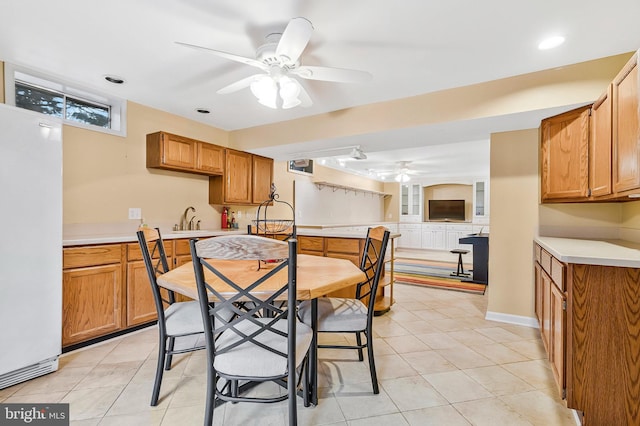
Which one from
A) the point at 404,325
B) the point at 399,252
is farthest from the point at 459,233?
the point at 404,325

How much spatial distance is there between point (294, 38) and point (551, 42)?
5.98 feet

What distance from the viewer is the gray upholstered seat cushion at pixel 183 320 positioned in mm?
1831

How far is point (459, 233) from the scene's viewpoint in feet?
28.0

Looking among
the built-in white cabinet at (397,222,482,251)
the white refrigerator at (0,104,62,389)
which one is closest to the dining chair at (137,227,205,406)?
the white refrigerator at (0,104,62,389)

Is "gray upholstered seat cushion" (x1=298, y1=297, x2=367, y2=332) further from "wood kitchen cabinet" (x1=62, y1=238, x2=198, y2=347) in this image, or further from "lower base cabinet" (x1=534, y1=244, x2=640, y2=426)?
"wood kitchen cabinet" (x1=62, y1=238, x2=198, y2=347)

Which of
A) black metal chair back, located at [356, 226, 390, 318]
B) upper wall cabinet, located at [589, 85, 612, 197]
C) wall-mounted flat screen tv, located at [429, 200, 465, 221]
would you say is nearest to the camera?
black metal chair back, located at [356, 226, 390, 318]

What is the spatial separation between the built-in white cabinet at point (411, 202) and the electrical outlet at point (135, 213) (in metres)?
7.95

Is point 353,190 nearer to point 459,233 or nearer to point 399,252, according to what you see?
point 399,252

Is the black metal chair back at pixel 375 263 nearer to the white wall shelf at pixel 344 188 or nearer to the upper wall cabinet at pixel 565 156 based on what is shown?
the upper wall cabinet at pixel 565 156

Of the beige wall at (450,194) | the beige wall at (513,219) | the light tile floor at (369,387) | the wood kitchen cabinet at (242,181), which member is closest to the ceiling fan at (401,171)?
the beige wall at (450,194)

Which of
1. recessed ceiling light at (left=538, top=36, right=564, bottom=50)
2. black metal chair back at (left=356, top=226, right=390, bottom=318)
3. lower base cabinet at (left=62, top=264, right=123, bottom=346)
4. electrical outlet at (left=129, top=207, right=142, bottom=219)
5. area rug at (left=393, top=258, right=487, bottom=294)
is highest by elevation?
recessed ceiling light at (left=538, top=36, right=564, bottom=50)

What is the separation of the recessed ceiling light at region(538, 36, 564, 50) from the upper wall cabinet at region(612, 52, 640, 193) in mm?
424

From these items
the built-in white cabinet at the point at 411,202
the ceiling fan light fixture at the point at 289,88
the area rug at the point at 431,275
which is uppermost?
the ceiling fan light fixture at the point at 289,88

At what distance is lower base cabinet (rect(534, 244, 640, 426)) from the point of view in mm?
1547
